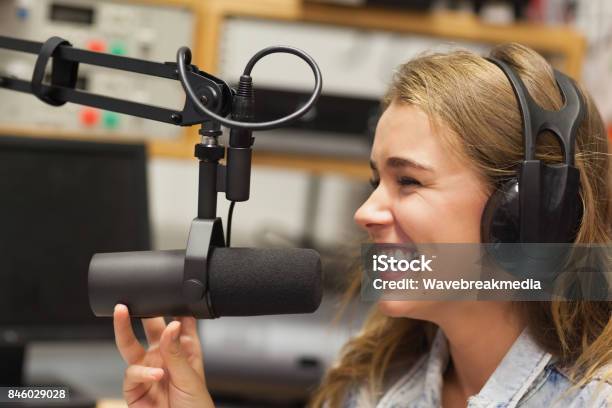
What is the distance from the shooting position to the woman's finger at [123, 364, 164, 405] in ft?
2.74

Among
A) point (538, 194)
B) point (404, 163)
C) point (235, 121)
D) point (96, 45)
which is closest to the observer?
point (235, 121)

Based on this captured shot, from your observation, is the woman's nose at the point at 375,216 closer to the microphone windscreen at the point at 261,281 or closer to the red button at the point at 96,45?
the microphone windscreen at the point at 261,281

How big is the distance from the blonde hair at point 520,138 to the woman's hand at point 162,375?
388mm

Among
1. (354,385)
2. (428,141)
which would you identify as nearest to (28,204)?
(354,385)

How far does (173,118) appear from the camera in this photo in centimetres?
70

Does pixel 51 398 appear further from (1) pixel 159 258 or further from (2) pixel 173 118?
(2) pixel 173 118

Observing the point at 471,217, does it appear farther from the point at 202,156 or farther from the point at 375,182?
the point at 202,156

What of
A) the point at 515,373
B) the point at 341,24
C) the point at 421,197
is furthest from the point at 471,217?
the point at 341,24

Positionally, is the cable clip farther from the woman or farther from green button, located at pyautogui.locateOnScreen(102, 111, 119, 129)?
green button, located at pyautogui.locateOnScreen(102, 111, 119, 129)

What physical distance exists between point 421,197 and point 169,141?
2.62 ft

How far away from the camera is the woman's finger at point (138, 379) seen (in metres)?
0.83

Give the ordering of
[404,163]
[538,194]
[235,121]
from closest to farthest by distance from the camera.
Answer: [235,121]
[538,194]
[404,163]

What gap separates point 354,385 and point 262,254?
0.47 m

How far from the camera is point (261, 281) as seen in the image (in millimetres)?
668
